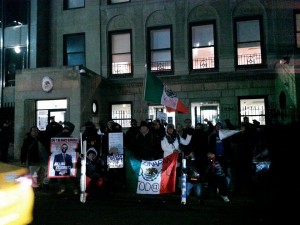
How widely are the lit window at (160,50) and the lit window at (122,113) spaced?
228 centimetres

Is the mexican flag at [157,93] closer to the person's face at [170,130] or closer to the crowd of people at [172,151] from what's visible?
the crowd of people at [172,151]

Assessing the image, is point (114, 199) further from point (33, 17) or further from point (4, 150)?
point (33, 17)

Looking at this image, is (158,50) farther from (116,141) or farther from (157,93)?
(116,141)

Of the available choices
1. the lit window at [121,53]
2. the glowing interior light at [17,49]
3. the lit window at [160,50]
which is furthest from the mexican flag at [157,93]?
the glowing interior light at [17,49]

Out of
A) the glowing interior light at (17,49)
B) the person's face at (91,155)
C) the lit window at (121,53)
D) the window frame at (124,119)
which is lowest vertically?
the person's face at (91,155)

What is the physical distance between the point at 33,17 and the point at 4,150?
24.8 feet

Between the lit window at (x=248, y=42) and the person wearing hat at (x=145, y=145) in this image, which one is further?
the lit window at (x=248, y=42)

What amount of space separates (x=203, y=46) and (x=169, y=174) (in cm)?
877

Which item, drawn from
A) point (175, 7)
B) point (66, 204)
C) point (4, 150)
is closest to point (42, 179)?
point (66, 204)

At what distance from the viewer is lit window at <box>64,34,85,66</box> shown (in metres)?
18.3

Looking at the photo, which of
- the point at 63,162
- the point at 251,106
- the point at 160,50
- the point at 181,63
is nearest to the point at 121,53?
the point at 160,50

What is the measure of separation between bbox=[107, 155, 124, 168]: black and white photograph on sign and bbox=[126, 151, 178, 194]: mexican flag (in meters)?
0.85

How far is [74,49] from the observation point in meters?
18.4

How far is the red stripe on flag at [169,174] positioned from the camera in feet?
31.0
